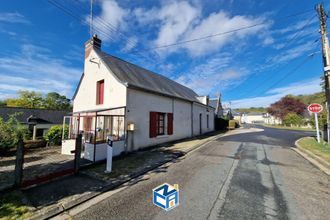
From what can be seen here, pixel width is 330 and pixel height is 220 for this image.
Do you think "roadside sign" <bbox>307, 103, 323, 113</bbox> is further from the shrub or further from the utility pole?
the shrub

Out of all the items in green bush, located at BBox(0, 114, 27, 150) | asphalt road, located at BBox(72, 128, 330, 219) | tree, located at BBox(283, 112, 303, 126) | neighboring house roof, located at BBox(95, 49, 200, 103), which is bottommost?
asphalt road, located at BBox(72, 128, 330, 219)

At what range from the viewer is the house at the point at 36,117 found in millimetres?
20781

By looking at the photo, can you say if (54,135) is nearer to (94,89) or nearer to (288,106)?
(94,89)

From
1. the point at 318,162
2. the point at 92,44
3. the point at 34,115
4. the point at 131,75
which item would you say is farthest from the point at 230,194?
the point at 34,115

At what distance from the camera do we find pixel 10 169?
20.2 ft

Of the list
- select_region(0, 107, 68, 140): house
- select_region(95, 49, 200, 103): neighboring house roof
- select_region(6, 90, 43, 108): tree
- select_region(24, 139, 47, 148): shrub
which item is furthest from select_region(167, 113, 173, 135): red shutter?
select_region(6, 90, 43, 108): tree

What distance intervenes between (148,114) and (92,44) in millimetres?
5978

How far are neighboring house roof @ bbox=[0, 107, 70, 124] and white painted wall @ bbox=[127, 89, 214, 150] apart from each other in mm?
19012

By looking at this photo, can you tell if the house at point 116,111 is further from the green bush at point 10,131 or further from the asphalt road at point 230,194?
the asphalt road at point 230,194

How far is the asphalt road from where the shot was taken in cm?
330

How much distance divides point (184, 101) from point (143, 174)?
9.94m

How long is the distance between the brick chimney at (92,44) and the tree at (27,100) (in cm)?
3528

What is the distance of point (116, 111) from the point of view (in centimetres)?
917

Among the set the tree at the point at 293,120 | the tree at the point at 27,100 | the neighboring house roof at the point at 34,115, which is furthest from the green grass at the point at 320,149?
the tree at the point at 27,100
